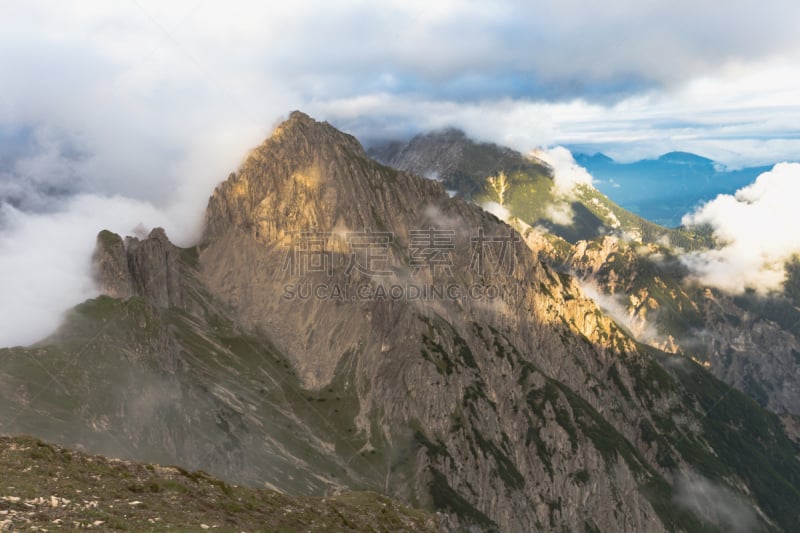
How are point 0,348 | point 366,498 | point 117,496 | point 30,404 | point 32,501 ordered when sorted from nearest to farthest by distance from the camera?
point 32,501 → point 117,496 → point 366,498 → point 30,404 → point 0,348

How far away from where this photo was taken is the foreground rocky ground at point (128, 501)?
5322 centimetres

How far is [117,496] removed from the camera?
62.7 meters

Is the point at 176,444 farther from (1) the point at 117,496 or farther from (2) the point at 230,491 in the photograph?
(1) the point at 117,496

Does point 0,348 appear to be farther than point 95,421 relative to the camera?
Yes

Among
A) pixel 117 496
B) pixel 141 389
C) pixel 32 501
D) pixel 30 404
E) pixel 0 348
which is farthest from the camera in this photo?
pixel 141 389

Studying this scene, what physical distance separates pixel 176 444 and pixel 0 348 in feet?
191

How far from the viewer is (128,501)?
61.8 meters

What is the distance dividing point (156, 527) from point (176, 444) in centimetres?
13745

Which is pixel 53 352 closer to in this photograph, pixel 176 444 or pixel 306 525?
pixel 176 444

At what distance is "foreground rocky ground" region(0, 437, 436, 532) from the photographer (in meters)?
53.2

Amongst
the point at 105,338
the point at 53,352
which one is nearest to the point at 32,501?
the point at 53,352

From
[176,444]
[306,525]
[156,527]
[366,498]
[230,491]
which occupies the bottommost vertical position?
[176,444]

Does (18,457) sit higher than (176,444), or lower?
higher

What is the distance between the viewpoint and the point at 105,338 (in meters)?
187
